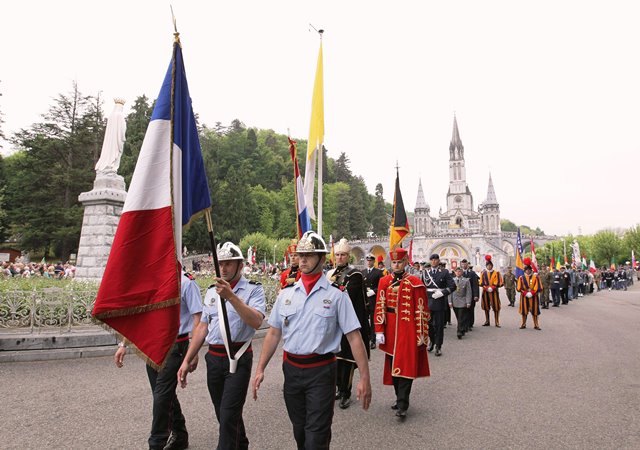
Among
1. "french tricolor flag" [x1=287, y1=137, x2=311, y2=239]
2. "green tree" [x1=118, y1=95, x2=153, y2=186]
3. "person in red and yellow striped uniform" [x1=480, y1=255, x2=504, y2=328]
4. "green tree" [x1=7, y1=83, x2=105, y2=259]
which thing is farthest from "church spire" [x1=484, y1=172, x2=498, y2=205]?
"french tricolor flag" [x1=287, y1=137, x2=311, y2=239]

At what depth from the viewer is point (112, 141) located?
1330 cm

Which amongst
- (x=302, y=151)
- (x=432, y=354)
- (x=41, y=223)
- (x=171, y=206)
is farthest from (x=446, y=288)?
(x=302, y=151)

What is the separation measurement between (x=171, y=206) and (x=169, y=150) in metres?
0.50

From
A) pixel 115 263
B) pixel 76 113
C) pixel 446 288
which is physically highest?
pixel 76 113

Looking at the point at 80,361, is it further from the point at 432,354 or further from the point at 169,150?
the point at 432,354

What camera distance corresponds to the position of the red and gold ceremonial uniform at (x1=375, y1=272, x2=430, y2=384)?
549 cm

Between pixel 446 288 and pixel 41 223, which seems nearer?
pixel 446 288

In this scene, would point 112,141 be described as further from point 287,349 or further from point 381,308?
point 287,349

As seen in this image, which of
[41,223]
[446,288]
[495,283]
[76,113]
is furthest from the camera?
[76,113]

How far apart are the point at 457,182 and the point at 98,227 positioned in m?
127

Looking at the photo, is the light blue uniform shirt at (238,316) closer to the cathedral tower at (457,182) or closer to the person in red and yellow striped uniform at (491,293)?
the person in red and yellow striped uniform at (491,293)

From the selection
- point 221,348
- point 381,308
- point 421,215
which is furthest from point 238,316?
point 421,215

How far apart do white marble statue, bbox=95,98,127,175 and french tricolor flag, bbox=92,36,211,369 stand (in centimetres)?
1099

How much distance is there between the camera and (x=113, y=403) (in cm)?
552
